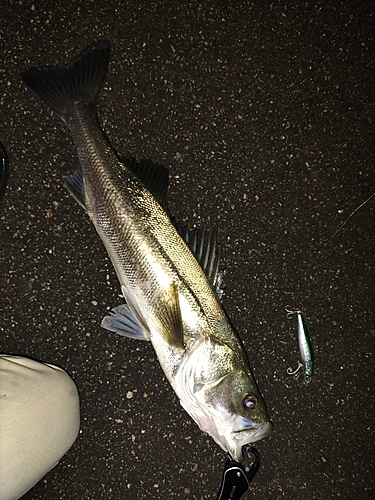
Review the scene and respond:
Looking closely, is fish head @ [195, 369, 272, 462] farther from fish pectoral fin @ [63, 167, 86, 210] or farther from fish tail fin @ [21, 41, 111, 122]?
fish tail fin @ [21, 41, 111, 122]

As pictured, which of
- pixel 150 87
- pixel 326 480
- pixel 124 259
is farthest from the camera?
pixel 326 480

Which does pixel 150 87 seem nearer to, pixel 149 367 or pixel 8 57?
pixel 8 57

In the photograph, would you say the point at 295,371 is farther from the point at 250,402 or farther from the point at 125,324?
the point at 125,324

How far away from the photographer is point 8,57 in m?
2.15

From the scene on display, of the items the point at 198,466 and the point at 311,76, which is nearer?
the point at 198,466

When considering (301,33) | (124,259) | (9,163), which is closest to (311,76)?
(301,33)

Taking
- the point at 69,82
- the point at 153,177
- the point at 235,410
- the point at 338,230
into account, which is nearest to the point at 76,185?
the point at 153,177

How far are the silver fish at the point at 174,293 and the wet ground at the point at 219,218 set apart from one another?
338mm

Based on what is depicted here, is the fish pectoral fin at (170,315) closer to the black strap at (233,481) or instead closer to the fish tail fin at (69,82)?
the black strap at (233,481)

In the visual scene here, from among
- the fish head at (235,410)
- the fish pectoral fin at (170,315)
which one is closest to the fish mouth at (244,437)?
the fish head at (235,410)

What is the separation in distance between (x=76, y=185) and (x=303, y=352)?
150cm

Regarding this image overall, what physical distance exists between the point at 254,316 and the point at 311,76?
1411mm

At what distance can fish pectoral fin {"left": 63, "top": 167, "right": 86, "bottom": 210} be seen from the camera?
79.0 inches

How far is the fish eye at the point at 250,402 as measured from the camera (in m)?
1.83
